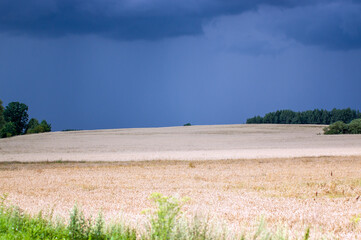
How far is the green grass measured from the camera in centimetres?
577

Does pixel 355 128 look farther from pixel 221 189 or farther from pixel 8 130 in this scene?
pixel 8 130

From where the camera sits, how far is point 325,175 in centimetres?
1625

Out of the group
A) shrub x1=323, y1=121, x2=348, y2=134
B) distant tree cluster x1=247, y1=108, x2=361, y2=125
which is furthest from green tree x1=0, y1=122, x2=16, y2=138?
shrub x1=323, y1=121, x2=348, y2=134

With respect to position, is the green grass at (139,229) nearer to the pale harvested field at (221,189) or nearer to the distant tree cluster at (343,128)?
the pale harvested field at (221,189)

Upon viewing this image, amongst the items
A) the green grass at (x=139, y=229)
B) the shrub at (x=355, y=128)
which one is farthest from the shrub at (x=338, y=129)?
the green grass at (x=139, y=229)

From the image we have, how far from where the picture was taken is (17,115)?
258ft

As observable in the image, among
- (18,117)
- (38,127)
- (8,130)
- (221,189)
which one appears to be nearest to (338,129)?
(221,189)

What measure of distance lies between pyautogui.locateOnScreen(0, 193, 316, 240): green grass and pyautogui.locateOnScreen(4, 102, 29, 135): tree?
76130 millimetres

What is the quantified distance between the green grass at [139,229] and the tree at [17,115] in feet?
250

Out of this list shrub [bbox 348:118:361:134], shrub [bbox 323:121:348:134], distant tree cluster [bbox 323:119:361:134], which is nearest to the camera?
shrub [bbox 348:118:361:134]

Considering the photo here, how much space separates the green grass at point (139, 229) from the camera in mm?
5773

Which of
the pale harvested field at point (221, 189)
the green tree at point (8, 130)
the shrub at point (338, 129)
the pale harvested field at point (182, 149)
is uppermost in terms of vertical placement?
the green tree at point (8, 130)

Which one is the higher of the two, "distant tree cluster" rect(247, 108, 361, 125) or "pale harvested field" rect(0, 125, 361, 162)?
"distant tree cluster" rect(247, 108, 361, 125)

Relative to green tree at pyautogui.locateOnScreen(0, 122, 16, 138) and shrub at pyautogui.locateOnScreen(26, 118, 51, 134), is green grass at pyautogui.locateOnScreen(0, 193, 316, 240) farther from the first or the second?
shrub at pyautogui.locateOnScreen(26, 118, 51, 134)
